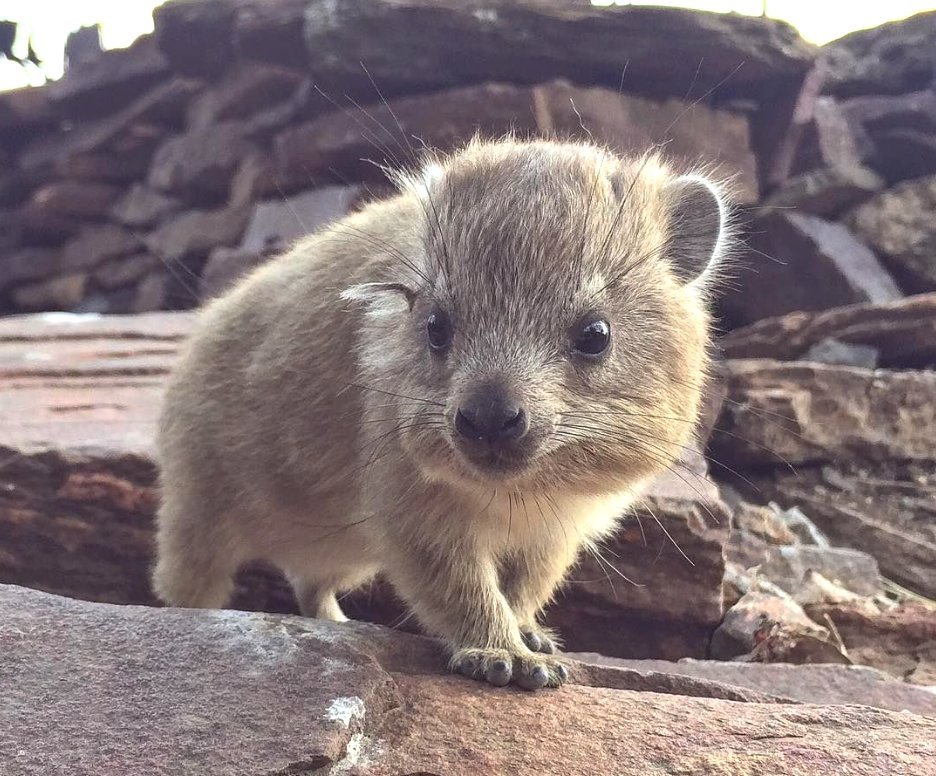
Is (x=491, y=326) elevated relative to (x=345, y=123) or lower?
lower

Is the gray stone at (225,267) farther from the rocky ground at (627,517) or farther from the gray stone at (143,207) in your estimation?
the gray stone at (143,207)

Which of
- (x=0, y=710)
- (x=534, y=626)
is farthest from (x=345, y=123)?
(x=0, y=710)

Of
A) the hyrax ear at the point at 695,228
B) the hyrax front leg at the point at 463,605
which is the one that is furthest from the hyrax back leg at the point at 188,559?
the hyrax ear at the point at 695,228

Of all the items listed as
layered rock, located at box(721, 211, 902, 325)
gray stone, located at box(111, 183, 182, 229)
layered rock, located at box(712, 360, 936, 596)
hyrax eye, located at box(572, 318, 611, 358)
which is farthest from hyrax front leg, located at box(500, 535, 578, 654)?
gray stone, located at box(111, 183, 182, 229)

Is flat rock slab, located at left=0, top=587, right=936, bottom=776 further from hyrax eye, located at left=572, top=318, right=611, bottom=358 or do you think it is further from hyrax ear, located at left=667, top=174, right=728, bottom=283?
hyrax ear, located at left=667, top=174, right=728, bottom=283

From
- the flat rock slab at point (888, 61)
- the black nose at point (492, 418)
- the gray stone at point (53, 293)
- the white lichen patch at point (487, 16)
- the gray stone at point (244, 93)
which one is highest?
the flat rock slab at point (888, 61)

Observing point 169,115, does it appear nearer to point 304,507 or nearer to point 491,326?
point 304,507
